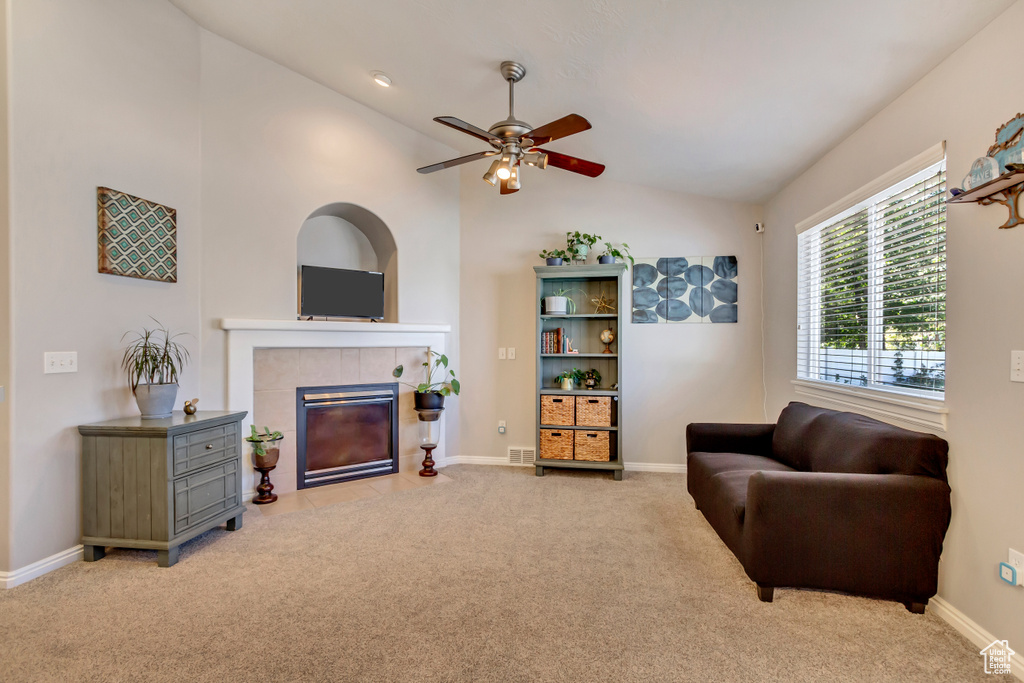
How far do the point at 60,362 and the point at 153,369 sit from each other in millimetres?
419

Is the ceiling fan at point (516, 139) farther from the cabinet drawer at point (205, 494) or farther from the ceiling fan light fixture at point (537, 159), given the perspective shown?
the cabinet drawer at point (205, 494)

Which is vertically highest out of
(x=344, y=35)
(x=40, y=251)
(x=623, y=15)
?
(x=344, y=35)

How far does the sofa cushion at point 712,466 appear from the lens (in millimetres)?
3014

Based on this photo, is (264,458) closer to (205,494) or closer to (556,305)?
(205,494)

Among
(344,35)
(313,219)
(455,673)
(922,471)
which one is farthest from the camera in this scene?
(313,219)

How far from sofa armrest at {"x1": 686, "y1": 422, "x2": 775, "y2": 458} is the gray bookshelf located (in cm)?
87

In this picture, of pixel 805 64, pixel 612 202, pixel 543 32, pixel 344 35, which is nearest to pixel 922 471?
pixel 805 64

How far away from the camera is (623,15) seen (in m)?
2.33

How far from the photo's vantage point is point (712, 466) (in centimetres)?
310

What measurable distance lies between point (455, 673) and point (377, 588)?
77 centimetres

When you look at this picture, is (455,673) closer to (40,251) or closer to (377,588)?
(377,588)

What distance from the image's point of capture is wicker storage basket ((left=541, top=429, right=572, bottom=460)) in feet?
14.6

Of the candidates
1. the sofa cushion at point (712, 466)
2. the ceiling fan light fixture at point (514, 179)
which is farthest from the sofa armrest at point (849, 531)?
the ceiling fan light fixture at point (514, 179)

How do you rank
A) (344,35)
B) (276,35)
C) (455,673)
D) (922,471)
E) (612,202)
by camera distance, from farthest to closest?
(612,202)
(276,35)
(344,35)
(922,471)
(455,673)
